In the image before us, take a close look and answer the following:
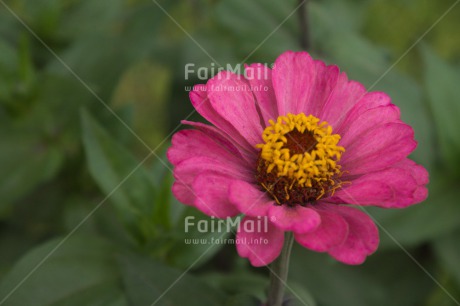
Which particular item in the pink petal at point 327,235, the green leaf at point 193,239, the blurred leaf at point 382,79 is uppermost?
the blurred leaf at point 382,79

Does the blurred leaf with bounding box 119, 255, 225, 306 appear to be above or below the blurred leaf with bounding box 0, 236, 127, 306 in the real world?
above

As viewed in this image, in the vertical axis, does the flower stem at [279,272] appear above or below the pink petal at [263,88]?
below

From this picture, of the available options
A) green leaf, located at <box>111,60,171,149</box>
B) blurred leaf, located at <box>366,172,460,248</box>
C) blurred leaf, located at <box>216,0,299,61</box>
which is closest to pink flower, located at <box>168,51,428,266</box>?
blurred leaf, located at <box>366,172,460,248</box>

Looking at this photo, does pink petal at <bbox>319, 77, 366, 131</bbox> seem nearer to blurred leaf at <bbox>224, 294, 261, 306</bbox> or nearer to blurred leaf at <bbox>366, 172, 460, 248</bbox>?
blurred leaf at <bbox>224, 294, 261, 306</bbox>

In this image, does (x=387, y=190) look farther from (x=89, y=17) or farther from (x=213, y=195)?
(x=89, y=17)

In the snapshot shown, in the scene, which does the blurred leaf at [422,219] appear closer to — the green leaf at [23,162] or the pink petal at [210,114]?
the pink petal at [210,114]

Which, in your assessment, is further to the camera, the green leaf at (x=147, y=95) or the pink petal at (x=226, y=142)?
the green leaf at (x=147, y=95)

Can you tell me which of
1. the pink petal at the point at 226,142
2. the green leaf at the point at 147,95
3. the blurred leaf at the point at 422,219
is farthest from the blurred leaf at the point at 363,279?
the green leaf at the point at 147,95
